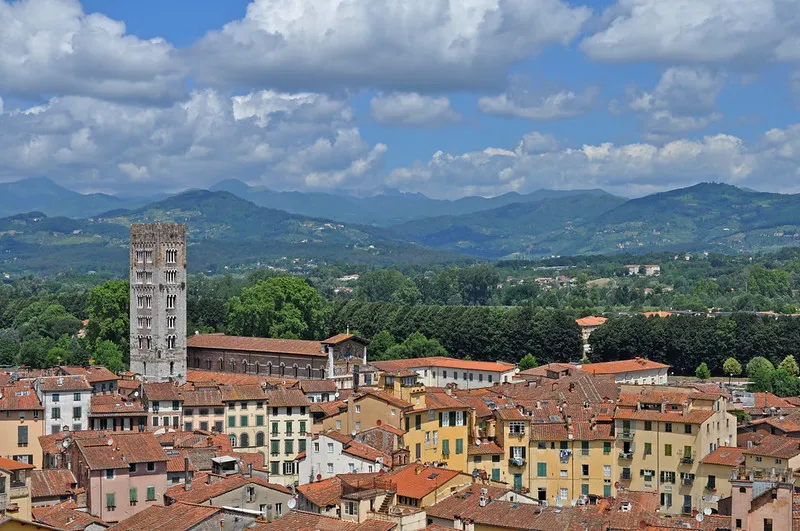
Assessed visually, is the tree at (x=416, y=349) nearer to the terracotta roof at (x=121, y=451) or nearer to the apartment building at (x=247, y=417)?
the apartment building at (x=247, y=417)

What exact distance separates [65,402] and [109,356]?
33.4 meters

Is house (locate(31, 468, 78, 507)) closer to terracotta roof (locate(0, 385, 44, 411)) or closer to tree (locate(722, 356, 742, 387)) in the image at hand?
terracotta roof (locate(0, 385, 44, 411))

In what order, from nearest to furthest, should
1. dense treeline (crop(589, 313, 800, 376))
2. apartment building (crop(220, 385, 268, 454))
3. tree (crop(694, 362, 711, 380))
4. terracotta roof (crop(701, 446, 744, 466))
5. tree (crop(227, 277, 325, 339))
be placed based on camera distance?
terracotta roof (crop(701, 446, 744, 466)) → apartment building (crop(220, 385, 268, 454)) → tree (crop(694, 362, 711, 380)) → dense treeline (crop(589, 313, 800, 376)) → tree (crop(227, 277, 325, 339))

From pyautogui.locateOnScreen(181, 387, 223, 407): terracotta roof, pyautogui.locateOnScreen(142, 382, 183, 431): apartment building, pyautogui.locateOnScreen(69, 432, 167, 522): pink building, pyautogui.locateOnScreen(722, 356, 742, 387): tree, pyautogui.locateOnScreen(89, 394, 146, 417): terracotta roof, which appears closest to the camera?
pyautogui.locateOnScreen(69, 432, 167, 522): pink building

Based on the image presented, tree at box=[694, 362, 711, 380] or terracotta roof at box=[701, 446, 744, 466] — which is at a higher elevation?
terracotta roof at box=[701, 446, 744, 466]

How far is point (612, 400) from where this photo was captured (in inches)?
2640

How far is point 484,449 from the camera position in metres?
55.8

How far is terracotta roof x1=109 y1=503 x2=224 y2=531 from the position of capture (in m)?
35.9

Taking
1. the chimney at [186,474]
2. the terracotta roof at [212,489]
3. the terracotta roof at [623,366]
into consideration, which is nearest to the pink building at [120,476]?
the chimney at [186,474]

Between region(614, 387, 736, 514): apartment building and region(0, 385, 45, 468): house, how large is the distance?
89.7 ft

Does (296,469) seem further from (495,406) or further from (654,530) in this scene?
(654,530)

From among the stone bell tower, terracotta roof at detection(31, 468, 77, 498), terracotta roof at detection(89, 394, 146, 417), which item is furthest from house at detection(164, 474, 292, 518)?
the stone bell tower

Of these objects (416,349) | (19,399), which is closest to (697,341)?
(416,349)

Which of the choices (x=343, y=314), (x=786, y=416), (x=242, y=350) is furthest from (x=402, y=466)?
(x=343, y=314)
